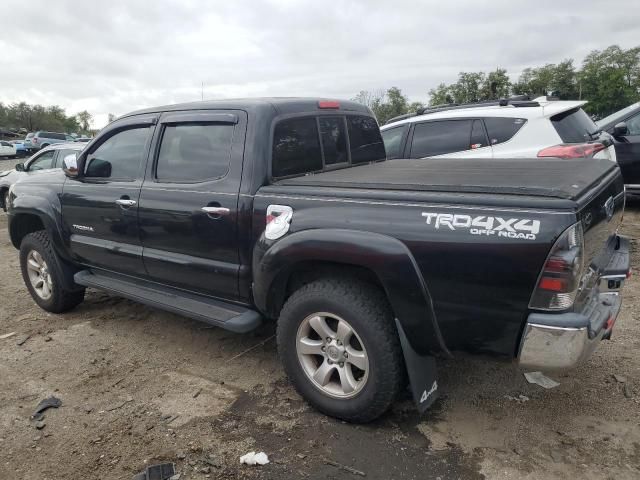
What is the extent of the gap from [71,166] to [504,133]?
4.52 metres

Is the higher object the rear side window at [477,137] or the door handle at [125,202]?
the rear side window at [477,137]

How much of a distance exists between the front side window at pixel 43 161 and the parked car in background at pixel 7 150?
1176 inches

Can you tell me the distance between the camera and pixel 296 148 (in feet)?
11.3

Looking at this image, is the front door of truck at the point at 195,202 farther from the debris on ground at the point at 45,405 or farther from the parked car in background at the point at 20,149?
the parked car in background at the point at 20,149

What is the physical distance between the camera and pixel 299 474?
2.54 metres

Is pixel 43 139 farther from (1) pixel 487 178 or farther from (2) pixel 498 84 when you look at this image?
(1) pixel 487 178

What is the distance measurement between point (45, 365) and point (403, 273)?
3.00 m

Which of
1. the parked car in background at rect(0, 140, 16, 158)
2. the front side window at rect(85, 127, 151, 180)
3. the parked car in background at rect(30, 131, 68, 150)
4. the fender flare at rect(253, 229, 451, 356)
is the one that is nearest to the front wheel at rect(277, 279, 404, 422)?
the fender flare at rect(253, 229, 451, 356)

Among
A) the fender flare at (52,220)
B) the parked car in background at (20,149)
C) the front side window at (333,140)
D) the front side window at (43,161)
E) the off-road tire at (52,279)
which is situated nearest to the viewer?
the front side window at (333,140)

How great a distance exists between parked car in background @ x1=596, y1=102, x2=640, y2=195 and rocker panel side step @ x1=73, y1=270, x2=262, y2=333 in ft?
20.8

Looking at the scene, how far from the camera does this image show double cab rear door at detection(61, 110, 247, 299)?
10.8 feet

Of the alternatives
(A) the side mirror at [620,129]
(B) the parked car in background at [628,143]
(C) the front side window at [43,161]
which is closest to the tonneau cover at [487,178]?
(A) the side mirror at [620,129]

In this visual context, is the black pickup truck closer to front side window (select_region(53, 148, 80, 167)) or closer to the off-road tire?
the off-road tire

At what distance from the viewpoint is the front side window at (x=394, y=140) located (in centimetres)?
653
